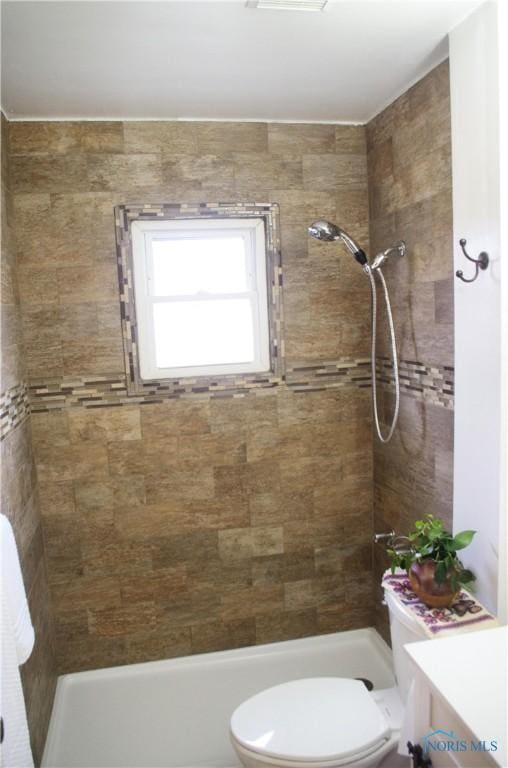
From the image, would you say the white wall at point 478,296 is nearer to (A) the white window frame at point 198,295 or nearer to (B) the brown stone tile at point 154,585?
(A) the white window frame at point 198,295

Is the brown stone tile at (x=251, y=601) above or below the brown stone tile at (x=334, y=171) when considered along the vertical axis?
below

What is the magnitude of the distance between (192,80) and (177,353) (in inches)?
42.3

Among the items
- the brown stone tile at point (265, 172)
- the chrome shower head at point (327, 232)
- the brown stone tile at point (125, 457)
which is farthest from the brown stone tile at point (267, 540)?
the brown stone tile at point (265, 172)

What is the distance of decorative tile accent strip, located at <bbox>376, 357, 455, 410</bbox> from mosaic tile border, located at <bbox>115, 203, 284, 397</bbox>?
0.48 m

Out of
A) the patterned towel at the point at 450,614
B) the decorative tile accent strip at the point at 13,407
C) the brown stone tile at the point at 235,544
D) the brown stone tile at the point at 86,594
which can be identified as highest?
the decorative tile accent strip at the point at 13,407

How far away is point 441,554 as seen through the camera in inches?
56.7

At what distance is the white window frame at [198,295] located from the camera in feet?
6.86

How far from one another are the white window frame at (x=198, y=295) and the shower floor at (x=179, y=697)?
1.34 metres

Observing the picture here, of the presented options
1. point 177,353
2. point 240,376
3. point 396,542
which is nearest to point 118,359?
point 177,353

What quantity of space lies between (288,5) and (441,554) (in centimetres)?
158

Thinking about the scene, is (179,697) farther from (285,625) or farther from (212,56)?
(212,56)

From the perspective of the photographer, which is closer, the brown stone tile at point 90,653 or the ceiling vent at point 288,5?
the ceiling vent at point 288,5

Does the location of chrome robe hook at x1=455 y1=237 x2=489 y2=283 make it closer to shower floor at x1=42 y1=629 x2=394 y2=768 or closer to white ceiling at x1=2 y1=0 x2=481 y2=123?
white ceiling at x1=2 y1=0 x2=481 y2=123

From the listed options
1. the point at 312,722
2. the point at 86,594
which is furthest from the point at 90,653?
the point at 312,722
